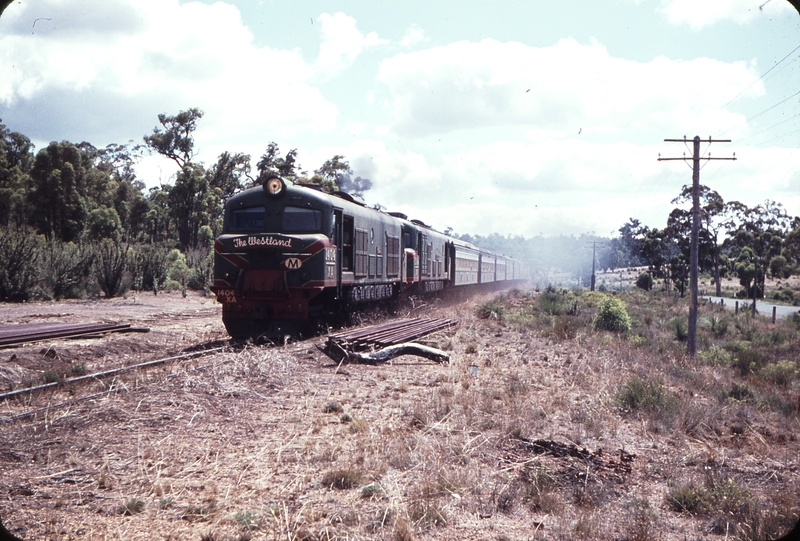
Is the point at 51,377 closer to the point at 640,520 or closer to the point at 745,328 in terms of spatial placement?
the point at 640,520

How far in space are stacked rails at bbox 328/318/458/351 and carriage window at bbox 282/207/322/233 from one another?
7.96 ft

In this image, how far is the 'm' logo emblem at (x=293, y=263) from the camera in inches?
525

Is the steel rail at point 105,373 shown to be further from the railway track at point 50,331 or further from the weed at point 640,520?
the weed at point 640,520

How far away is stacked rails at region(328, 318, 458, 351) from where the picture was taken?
12.2 meters

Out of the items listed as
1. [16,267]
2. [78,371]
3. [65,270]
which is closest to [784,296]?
[65,270]

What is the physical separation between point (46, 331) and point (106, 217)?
31.4 m

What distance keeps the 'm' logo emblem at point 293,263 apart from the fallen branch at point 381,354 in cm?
204

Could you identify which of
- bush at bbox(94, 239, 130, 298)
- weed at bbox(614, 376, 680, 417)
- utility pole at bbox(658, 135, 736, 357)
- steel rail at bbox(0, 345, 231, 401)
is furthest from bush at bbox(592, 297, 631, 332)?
bush at bbox(94, 239, 130, 298)

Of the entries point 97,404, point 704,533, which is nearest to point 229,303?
point 97,404

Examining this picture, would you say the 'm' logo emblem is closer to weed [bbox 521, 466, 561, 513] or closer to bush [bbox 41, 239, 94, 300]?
weed [bbox 521, 466, 561, 513]

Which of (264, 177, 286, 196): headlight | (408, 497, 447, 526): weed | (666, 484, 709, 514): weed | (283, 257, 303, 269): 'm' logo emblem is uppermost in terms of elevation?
(264, 177, 286, 196): headlight

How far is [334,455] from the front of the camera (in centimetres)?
595

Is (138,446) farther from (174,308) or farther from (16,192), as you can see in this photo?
(16,192)

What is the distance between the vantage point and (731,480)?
5.58 metres
